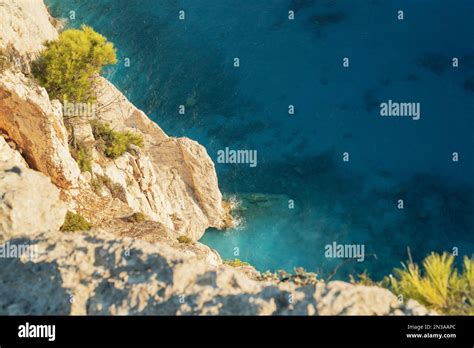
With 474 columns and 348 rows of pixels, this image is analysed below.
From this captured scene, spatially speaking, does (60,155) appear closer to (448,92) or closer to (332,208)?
(332,208)

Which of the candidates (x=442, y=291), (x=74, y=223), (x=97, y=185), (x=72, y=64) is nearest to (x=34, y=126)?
(x=97, y=185)

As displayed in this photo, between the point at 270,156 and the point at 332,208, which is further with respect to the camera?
the point at 270,156

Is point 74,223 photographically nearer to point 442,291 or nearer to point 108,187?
point 108,187

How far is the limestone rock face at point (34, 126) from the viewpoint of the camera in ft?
61.0

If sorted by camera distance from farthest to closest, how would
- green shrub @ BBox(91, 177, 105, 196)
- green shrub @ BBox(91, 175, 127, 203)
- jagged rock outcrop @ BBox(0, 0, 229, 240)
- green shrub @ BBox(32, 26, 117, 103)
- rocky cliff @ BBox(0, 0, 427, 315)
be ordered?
1. green shrub @ BBox(32, 26, 117, 103)
2. green shrub @ BBox(91, 175, 127, 203)
3. green shrub @ BBox(91, 177, 105, 196)
4. jagged rock outcrop @ BBox(0, 0, 229, 240)
5. rocky cliff @ BBox(0, 0, 427, 315)

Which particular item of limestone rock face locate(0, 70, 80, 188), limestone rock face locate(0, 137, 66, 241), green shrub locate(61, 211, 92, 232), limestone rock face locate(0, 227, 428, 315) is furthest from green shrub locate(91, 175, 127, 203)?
limestone rock face locate(0, 227, 428, 315)

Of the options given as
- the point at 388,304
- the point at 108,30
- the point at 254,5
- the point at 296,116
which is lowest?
the point at 388,304

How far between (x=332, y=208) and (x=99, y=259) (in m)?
22.1

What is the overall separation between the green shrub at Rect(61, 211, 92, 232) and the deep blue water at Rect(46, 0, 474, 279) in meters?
12.0

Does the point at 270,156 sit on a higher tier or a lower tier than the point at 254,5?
lower

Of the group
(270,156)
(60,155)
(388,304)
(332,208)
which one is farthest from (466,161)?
(388,304)

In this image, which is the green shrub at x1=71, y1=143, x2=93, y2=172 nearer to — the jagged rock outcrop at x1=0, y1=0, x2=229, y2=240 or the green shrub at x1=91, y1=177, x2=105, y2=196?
the jagged rock outcrop at x1=0, y1=0, x2=229, y2=240

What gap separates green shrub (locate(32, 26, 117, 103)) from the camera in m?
22.4
